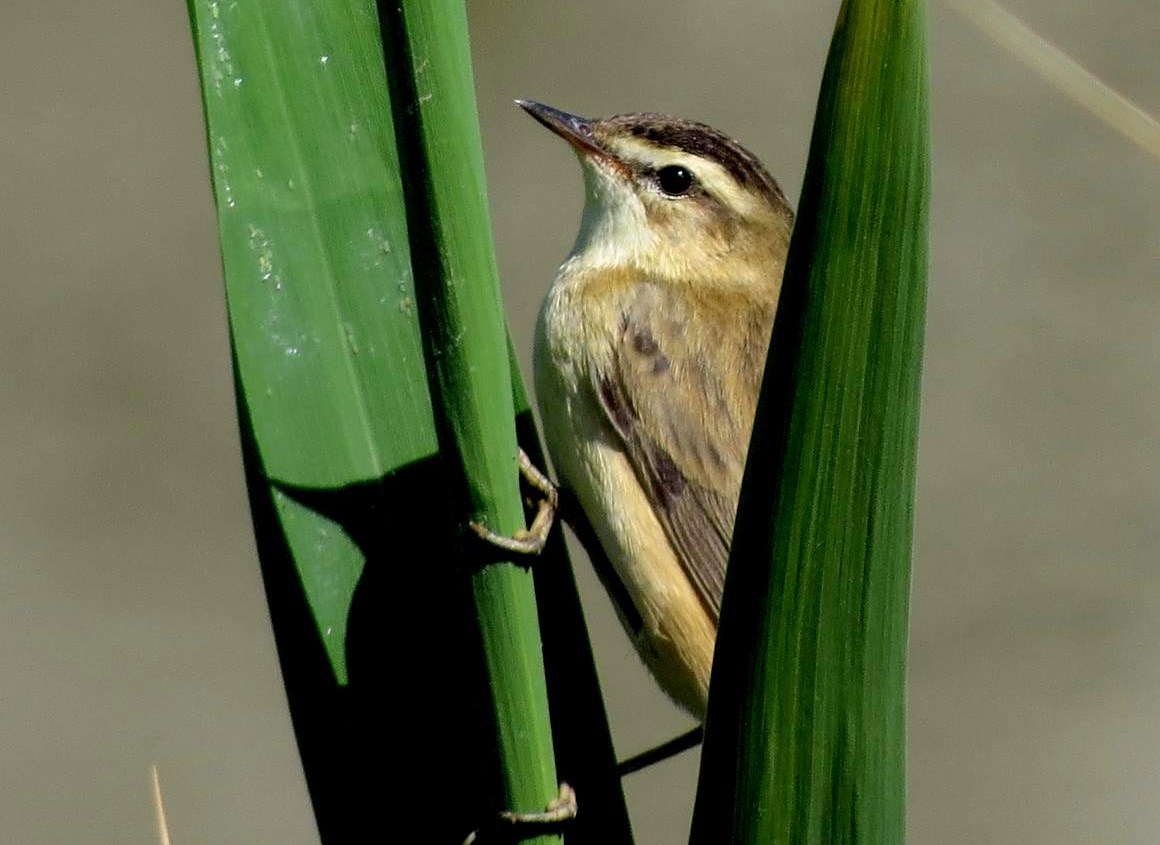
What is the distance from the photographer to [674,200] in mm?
2727

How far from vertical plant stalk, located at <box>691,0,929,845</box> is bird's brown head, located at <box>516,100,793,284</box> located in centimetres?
150

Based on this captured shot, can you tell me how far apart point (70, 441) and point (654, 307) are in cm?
316

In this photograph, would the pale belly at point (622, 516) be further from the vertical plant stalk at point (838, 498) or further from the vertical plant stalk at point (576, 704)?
the vertical plant stalk at point (838, 498)

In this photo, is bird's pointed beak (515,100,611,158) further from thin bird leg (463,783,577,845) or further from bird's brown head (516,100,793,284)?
thin bird leg (463,783,577,845)

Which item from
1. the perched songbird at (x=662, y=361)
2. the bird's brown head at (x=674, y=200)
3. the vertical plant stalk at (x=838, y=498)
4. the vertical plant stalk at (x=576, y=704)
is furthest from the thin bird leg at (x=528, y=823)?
the bird's brown head at (x=674, y=200)

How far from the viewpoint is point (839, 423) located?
1.14 meters

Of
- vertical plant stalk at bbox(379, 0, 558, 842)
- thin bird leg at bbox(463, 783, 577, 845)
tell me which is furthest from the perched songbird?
vertical plant stalk at bbox(379, 0, 558, 842)

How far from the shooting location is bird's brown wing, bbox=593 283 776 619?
238cm

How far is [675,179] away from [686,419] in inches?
19.7

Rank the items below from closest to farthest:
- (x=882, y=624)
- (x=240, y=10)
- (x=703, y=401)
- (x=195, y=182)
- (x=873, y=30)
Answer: (x=873, y=30)
(x=882, y=624)
(x=240, y=10)
(x=703, y=401)
(x=195, y=182)

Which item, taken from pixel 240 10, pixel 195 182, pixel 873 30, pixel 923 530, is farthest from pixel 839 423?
pixel 195 182

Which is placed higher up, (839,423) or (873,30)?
(873,30)

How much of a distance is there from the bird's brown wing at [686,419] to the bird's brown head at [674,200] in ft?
0.66

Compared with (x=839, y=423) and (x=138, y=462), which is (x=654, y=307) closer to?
(x=839, y=423)
